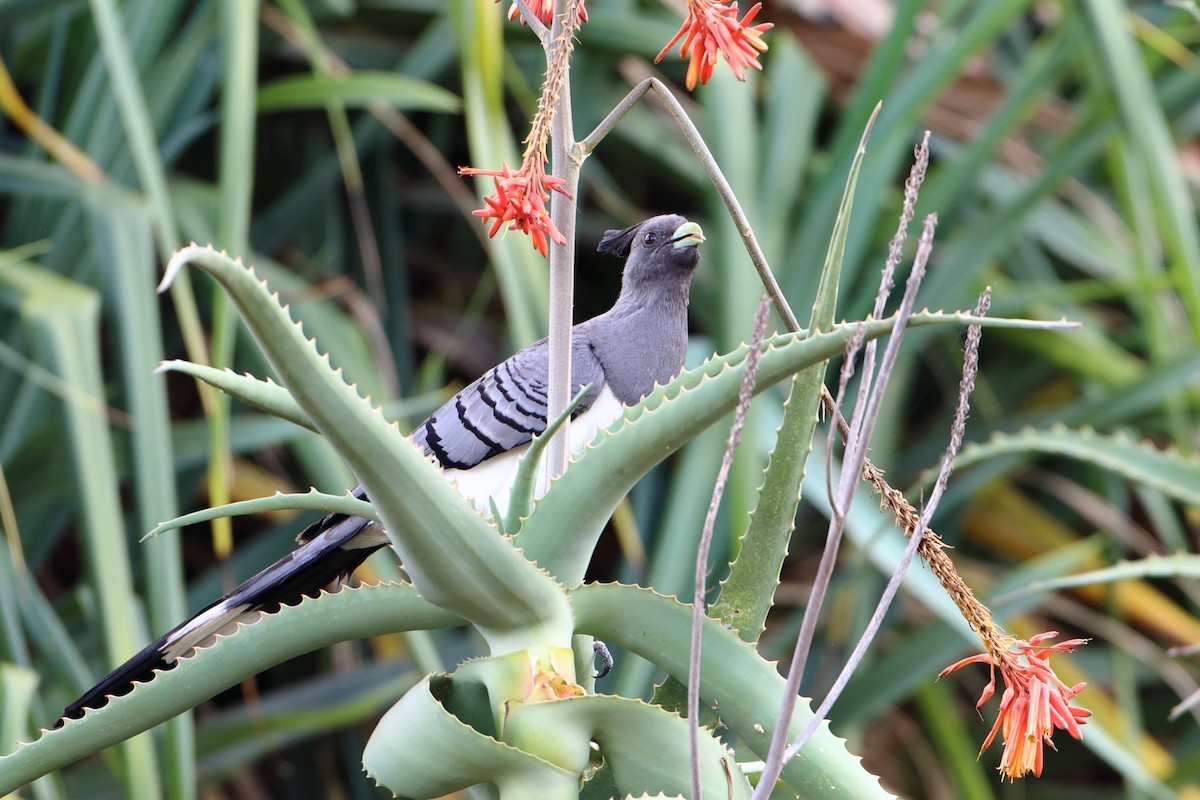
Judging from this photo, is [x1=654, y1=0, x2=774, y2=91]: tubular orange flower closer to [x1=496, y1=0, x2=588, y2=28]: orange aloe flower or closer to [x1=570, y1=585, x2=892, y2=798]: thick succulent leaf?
[x1=496, y1=0, x2=588, y2=28]: orange aloe flower

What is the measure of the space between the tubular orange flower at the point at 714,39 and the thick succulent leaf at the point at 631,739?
34 centimetres

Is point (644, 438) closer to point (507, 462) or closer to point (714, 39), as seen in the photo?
point (714, 39)

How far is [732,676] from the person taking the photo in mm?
642

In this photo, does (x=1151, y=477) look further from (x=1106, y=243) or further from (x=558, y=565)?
(x=1106, y=243)

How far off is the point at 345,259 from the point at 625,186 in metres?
0.66

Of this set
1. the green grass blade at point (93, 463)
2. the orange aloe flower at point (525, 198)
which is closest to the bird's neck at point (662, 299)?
the green grass blade at point (93, 463)

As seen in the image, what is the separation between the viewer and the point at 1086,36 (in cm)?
221

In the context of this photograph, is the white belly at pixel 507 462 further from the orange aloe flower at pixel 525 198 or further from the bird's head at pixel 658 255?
the orange aloe flower at pixel 525 198

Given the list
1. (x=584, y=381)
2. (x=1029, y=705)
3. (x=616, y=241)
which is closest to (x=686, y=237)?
(x=616, y=241)

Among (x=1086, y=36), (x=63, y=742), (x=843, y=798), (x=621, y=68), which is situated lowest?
(x=843, y=798)

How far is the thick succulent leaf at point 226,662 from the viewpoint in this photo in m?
0.63

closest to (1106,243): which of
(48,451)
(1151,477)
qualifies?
(1151,477)

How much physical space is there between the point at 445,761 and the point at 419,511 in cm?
12

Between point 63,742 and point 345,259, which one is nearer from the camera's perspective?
point 63,742
